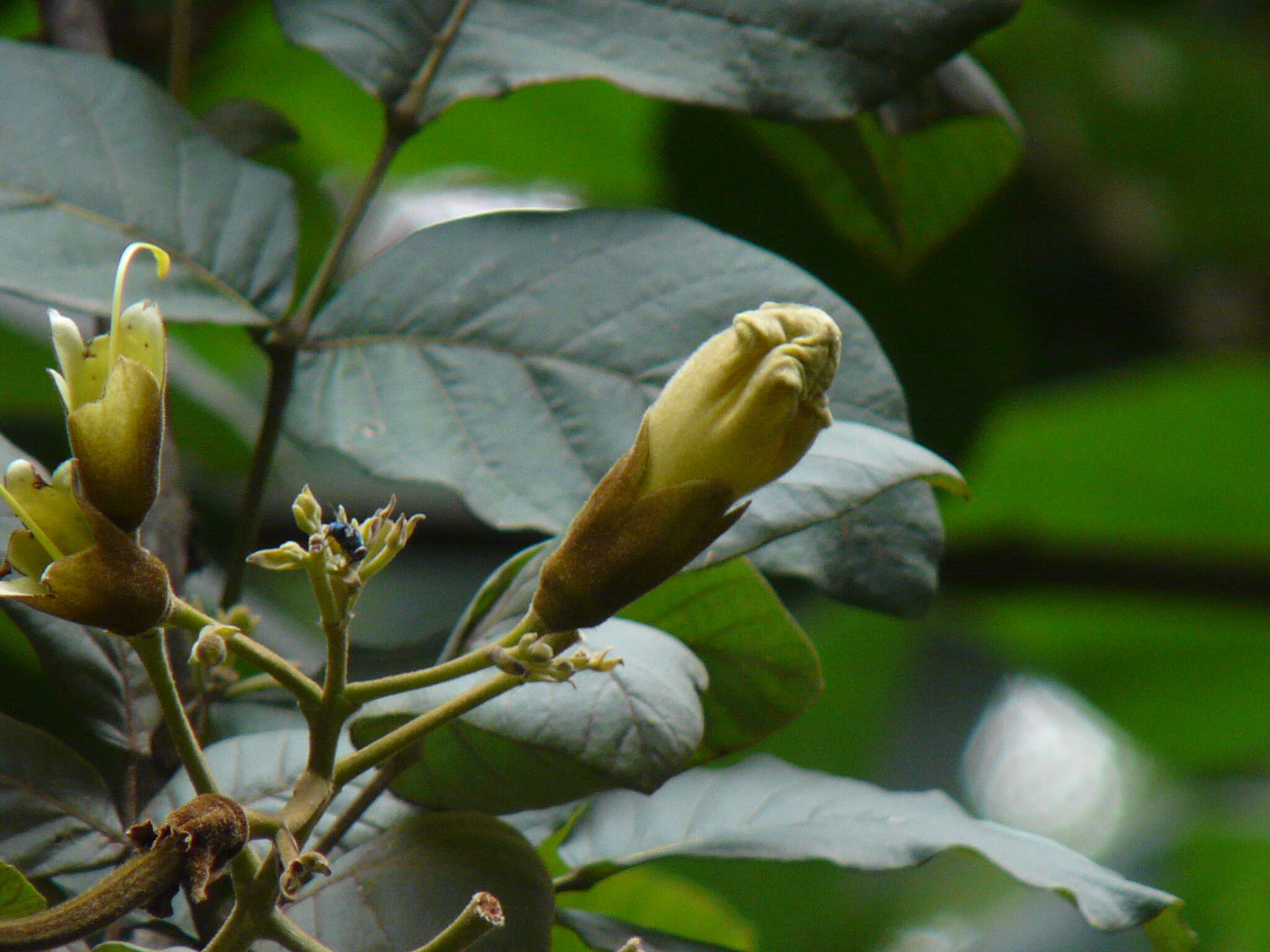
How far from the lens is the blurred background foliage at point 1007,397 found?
2.86 feet

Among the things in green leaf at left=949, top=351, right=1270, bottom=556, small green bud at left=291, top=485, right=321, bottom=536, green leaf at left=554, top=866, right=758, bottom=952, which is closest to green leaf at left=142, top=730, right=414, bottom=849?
small green bud at left=291, top=485, right=321, bottom=536

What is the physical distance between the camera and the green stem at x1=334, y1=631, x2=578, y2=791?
1.13 ft

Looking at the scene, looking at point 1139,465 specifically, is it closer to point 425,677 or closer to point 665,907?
point 665,907

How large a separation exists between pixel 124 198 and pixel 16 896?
31 centimetres

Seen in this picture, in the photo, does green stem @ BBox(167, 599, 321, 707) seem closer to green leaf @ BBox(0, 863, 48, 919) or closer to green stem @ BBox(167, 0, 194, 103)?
green leaf @ BBox(0, 863, 48, 919)

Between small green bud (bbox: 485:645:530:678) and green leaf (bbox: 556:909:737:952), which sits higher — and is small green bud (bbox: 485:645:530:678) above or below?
above

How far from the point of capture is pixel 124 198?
0.54 m

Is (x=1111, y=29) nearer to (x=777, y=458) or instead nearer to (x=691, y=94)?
(x=691, y=94)

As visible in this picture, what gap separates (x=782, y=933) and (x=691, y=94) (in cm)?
88

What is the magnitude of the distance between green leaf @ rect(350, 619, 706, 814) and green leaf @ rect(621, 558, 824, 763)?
5 centimetres

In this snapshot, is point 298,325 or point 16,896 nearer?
point 16,896

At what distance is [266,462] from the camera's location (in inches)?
21.3

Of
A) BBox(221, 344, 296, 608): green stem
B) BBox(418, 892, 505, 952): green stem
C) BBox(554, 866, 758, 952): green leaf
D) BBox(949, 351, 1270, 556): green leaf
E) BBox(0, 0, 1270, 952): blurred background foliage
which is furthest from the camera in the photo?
BBox(949, 351, 1270, 556): green leaf

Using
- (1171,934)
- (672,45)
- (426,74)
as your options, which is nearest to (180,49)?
(426,74)
